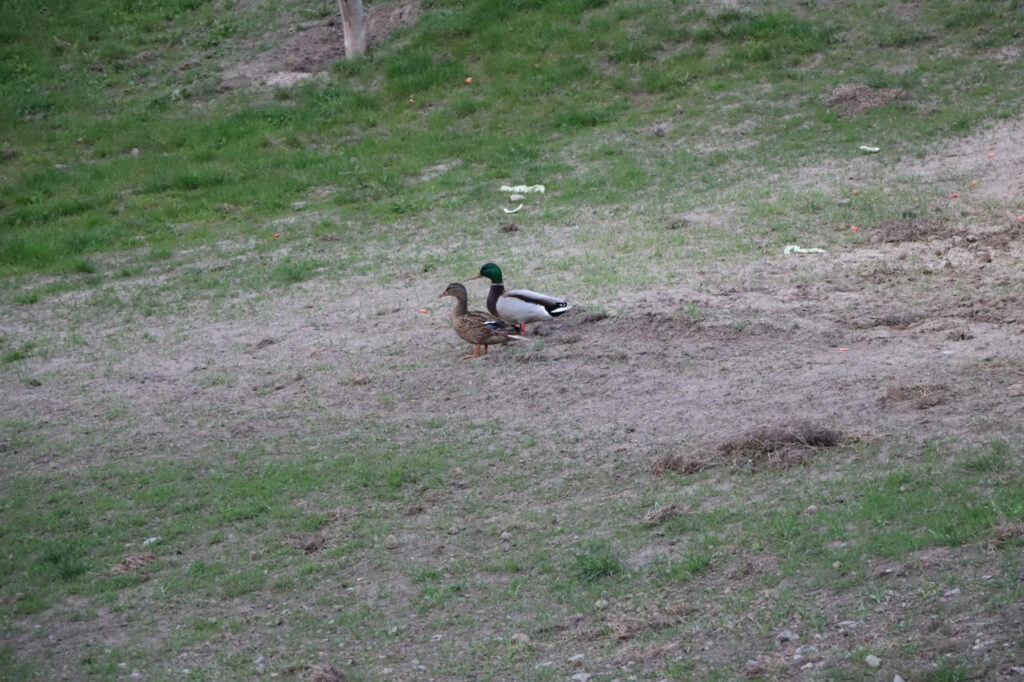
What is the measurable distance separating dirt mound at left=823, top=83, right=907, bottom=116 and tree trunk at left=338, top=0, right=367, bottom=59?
288 inches

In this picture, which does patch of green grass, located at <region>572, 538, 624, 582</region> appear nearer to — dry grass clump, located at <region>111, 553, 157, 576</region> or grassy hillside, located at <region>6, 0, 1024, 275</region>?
dry grass clump, located at <region>111, 553, 157, 576</region>

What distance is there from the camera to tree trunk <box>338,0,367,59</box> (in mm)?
17766

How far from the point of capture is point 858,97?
14500 millimetres

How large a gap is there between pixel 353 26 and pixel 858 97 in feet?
25.7

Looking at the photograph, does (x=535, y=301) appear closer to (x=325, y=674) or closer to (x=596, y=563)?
(x=596, y=563)

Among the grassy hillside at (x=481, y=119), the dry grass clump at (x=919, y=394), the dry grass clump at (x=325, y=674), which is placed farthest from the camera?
the grassy hillside at (x=481, y=119)

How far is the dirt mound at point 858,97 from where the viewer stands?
562 inches

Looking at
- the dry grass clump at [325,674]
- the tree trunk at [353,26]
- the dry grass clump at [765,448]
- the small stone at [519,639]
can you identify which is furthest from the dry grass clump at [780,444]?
the tree trunk at [353,26]

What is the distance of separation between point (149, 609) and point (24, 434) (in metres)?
3.22

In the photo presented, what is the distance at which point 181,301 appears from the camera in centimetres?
1168

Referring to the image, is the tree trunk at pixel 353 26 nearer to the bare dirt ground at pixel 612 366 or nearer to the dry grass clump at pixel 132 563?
the bare dirt ground at pixel 612 366

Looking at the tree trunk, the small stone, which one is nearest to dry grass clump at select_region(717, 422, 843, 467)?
the small stone

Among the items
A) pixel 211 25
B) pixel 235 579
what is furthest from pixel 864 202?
pixel 211 25

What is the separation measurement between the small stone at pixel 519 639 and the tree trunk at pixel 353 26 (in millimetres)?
14100
